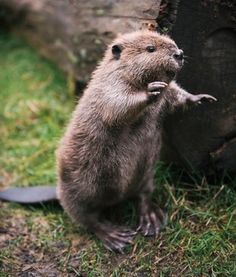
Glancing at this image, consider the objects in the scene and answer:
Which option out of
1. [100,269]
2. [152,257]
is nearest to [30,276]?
[100,269]

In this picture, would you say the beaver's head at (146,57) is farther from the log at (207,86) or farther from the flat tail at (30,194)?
the flat tail at (30,194)

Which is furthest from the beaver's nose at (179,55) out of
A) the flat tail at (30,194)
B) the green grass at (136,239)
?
the flat tail at (30,194)

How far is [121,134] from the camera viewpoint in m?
3.59

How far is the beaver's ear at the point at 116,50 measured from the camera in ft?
11.5

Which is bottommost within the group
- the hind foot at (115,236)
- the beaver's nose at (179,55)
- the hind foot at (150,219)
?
the hind foot at (115,236)

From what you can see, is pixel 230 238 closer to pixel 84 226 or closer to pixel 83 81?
pixel 84 226

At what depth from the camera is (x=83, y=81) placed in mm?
5000

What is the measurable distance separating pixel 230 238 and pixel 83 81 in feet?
6.64

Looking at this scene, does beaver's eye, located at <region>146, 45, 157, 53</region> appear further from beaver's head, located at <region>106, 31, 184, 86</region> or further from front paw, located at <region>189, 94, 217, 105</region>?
front paw, located at <region>189, 94, 217, 105</region>

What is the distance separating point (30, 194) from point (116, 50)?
1.41 metres

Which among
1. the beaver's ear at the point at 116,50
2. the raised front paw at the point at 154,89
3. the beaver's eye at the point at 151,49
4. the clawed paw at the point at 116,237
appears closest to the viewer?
the raised front paw at the point at 154,89

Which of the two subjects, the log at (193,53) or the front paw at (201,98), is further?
the front paw at (201,98)

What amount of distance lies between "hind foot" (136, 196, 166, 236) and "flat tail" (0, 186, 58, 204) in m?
0.68

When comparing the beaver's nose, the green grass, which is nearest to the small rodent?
the beaver's nose
